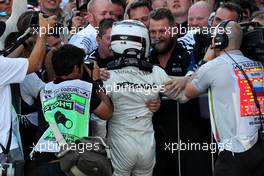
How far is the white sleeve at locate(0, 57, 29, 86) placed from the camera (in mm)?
5543

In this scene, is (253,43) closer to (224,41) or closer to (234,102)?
(224,41)

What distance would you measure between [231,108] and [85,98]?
1266 millimetres

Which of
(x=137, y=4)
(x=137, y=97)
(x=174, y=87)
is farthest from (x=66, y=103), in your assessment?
(x=137, y=4)

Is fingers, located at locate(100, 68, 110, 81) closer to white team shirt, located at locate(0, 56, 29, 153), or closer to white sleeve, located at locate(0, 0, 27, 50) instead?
white team shirt, located at locate(0, 56, 29, 153)

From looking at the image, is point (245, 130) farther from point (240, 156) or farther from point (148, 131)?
point (148, 131)

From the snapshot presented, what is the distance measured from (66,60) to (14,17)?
63.2 inches

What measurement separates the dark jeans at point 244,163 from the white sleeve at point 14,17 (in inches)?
88.7

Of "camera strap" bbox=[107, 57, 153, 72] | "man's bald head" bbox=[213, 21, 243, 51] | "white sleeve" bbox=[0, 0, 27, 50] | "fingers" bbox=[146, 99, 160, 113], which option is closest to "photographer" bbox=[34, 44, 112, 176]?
"camera strap" bbox=[107, 57, 153, 72]

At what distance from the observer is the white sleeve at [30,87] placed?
237 inches

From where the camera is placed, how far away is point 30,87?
603cm

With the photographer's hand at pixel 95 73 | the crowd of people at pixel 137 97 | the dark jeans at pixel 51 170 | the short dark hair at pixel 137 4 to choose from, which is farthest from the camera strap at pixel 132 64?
the short dark hair at pixel 137 4

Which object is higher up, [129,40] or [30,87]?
[129,40]

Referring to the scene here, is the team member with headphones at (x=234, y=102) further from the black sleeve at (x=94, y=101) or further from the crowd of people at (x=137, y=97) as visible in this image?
the black sleeve at (x=94, y=101)

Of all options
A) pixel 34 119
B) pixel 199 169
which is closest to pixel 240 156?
pixel 199 169
